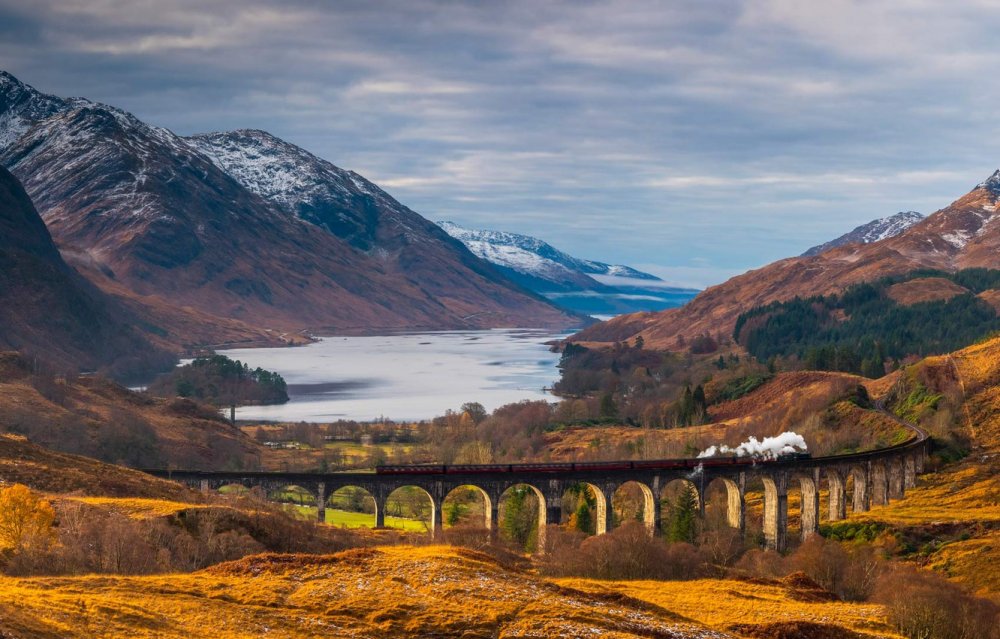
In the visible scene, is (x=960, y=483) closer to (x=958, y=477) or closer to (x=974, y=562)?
(x=958, y=477)

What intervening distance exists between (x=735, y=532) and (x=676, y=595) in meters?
35.6

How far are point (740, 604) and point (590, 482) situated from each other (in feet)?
112

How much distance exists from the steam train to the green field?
7.84 meters

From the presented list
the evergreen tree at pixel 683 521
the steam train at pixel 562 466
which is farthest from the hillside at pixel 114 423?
the evergreen tree at pixel 683 521

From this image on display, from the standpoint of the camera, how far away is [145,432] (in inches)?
5394

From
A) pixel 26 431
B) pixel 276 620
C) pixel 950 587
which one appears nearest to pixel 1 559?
pixel 276 620

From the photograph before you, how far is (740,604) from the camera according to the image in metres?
59.7

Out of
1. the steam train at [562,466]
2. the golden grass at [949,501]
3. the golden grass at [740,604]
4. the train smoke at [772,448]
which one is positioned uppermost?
the train smoke at [772,448]

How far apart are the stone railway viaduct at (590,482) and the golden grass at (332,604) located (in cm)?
3151

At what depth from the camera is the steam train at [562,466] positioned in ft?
299

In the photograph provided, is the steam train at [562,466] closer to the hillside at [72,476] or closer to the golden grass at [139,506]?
the hillside at [72,476]

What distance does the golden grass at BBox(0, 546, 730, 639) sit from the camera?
1606 inches

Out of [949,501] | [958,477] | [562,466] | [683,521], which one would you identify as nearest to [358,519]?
[562,466]

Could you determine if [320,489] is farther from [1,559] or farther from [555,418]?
[555,418]
